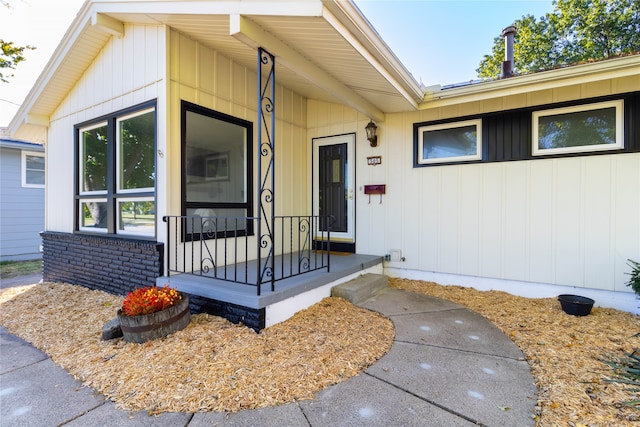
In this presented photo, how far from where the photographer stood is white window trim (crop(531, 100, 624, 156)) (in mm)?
3393

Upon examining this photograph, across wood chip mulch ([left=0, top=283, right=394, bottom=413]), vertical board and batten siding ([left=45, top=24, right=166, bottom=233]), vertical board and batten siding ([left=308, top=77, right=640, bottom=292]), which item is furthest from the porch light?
vertical board and batten siding ([left=45, top=24, right=166, bottom=233])

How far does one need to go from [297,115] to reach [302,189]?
1319mm

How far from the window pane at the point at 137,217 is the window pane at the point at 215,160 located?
54cm

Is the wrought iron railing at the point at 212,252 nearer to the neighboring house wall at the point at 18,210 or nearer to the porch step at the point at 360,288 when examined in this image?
the porch step at the point at 360,288

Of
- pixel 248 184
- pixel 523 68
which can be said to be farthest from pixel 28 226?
pixel 523 68

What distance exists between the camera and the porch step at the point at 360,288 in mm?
3545

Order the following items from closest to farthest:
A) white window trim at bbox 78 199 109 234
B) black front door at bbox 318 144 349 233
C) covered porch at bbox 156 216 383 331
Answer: covered porch at bbox 156 216 383 331
white window trim at bbox 78 199 109 234
black front door at bbox 318 144 349 233

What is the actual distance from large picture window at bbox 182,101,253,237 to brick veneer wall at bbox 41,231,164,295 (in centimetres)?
75

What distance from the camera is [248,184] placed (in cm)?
438

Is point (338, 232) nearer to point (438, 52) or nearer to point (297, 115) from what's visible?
point (297, 115)

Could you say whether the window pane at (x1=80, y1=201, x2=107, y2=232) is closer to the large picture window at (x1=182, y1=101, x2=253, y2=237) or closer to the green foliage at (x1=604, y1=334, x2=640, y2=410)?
the large picture window at (x1=182, y1=101, x2=253, y2=237)

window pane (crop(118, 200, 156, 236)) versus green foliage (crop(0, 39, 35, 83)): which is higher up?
green foliage (crop(0, 39, 35, 83))

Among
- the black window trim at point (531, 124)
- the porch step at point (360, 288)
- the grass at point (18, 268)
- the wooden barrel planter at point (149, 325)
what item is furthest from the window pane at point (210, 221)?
the grass at point (18, 268)

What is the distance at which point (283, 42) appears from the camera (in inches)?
117
